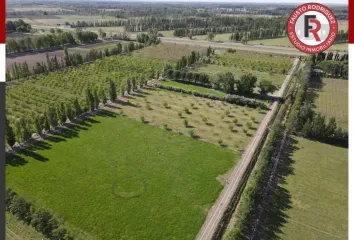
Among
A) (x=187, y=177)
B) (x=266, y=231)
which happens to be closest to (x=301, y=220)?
(x=266, y=231)

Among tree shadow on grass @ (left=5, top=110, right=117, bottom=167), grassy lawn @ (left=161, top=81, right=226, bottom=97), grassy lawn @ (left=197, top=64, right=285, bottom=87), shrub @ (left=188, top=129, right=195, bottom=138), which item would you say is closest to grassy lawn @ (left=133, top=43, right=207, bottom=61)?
grassy lawn @ (left=197, top=64, right=285, bottom=87)

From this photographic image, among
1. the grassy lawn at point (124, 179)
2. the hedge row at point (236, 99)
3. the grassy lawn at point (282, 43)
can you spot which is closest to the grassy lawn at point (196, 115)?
the hedge row at point (236, 99)

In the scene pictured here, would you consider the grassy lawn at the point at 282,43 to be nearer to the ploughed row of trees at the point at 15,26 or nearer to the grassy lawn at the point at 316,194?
the grassy lawn at the point at 316,194

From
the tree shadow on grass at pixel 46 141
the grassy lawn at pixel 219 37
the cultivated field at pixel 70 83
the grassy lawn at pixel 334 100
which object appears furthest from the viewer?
the grassy lawn at pixel 219 37

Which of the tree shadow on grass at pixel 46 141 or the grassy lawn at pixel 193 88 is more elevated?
the grassy lawn at pixel 193 88

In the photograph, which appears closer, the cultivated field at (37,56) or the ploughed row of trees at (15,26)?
the cultivated field at (37,56)
